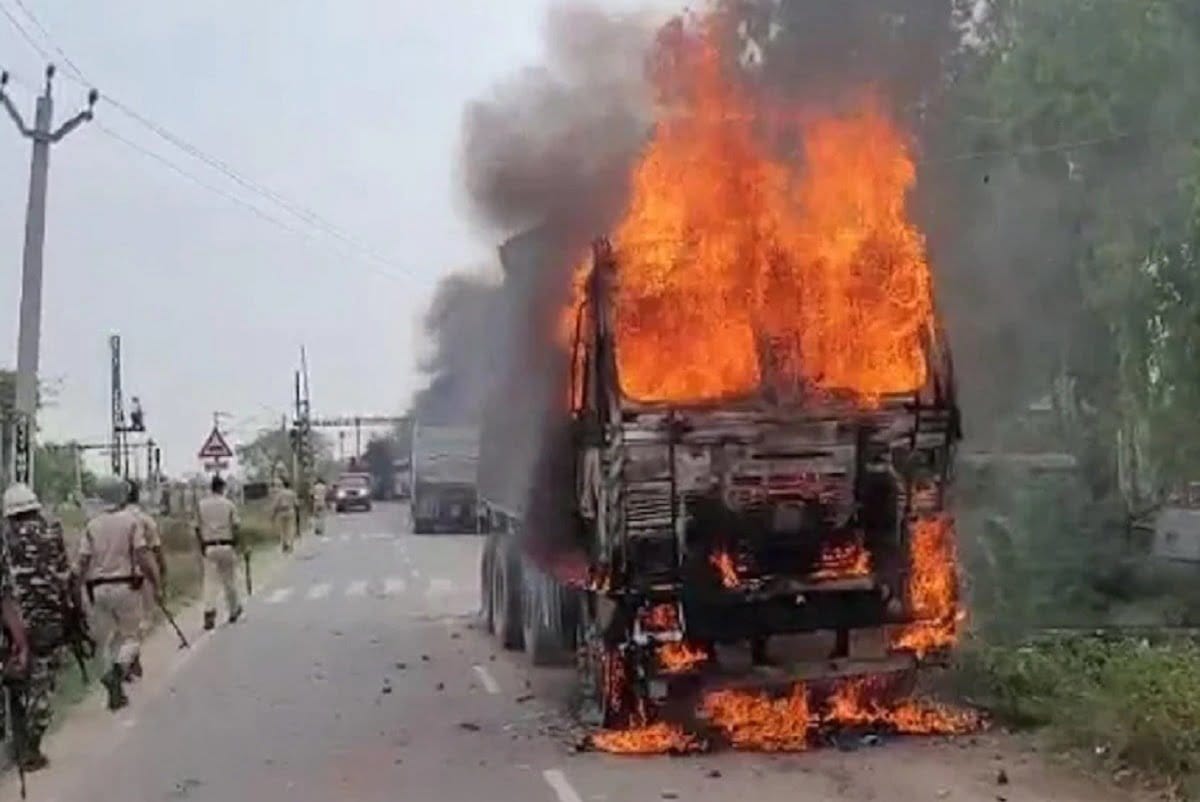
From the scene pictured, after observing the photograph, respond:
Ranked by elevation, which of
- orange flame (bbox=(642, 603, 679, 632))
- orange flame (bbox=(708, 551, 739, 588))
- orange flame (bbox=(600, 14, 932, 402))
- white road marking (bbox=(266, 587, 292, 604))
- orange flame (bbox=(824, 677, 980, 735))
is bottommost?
white road marking (bbox=(266, 587, 292, 604))

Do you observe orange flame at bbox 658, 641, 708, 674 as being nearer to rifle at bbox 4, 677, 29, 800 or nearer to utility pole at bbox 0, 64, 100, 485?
rifle at bbox 4, 677, 29, 800

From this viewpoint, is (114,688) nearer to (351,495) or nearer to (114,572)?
(114,572)

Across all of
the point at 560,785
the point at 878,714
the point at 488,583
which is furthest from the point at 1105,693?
the point at 488,583

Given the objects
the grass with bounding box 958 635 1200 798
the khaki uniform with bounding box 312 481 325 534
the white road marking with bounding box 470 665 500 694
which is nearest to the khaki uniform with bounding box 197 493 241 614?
the white road marking with bounding box 470 665 500 694

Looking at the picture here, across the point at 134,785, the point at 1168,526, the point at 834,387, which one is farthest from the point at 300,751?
the point at 1168,526

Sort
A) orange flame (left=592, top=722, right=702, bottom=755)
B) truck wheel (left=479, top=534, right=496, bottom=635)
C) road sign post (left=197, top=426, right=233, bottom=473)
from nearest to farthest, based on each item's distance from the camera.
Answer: orange flame (left=592, top=722, right=702, bottom=755)
truck wheel (left=479, top=534, right=496, bottom=635)
road sign post (left=197, top=426, right=233, bottom=473)

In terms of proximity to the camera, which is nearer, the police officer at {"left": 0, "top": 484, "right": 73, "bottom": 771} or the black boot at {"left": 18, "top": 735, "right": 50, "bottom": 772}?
the police officer at {"left": 0, "top": 484, "right": 73, "bottom": 771}

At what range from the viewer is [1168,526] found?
1789cm

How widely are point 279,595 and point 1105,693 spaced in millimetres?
18296

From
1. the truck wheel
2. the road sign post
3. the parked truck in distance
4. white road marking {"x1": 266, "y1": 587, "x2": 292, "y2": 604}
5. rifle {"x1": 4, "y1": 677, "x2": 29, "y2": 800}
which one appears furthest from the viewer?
the parked truck in distance

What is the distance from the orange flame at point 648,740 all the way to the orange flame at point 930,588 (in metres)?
1.50

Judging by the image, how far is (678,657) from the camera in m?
11.6

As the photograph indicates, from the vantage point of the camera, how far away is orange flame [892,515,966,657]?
465 inches

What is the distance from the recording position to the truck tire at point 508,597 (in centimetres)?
1817
